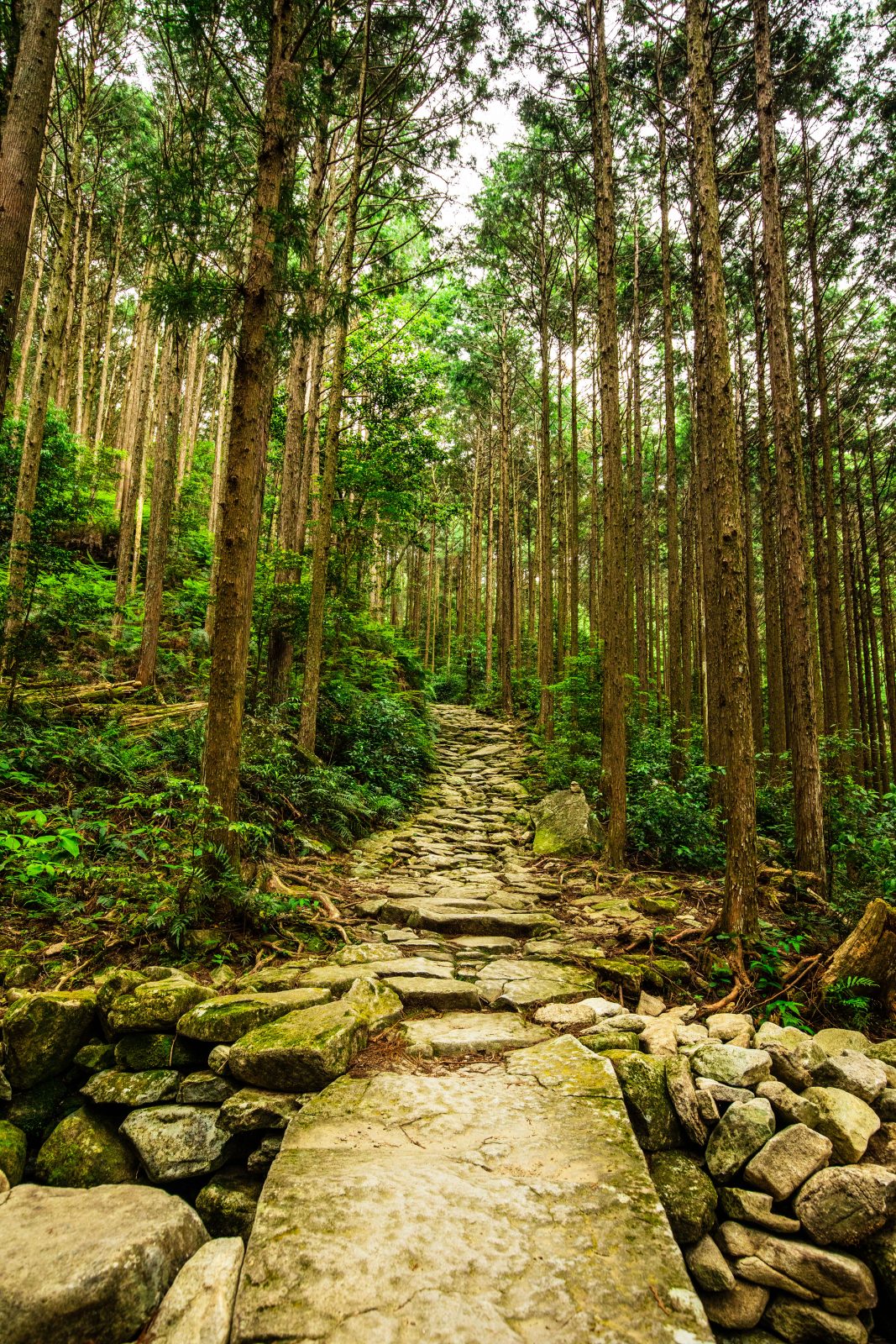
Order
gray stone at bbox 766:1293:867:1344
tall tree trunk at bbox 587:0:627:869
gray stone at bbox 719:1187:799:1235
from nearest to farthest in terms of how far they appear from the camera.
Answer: gray stone at bbox 766:1293:867:1344, gray stone at bbox 719:1187:799:1235, tall tree trunk at bbox 587:0:627:869

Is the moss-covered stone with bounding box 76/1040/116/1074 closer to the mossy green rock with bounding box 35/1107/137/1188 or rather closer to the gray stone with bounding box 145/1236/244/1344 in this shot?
the mossy green rock with bounding box 35/1107/137/1188

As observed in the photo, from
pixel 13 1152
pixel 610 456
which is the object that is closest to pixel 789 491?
pixel 610 456

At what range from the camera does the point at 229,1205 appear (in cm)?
265

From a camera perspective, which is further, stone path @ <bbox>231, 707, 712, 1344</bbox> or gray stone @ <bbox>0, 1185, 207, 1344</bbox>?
gray stone @ <bbox>0, 1185, 207, 1344</bbox>

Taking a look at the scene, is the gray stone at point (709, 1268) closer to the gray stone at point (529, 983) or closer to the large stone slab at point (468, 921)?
the gray stone at point (529, 983)

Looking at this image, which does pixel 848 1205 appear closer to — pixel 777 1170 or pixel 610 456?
pixel 777 1170

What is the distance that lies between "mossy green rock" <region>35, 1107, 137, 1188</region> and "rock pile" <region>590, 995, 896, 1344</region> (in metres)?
2.50

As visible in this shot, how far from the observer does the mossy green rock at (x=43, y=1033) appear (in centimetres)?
312

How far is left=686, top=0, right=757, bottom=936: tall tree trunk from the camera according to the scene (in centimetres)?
484

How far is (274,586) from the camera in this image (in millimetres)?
9352

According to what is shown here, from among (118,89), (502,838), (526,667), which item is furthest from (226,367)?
(502,838)

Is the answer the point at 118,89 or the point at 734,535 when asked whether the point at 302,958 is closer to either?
the point at 734,535

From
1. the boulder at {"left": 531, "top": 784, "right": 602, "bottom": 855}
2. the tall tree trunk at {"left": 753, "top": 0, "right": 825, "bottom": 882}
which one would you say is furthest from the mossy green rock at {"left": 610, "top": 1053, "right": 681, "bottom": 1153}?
the boulder at {"left": 531, "top": 784, "right": 602, "bottom": 855}

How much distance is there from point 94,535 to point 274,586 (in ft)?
29.3
